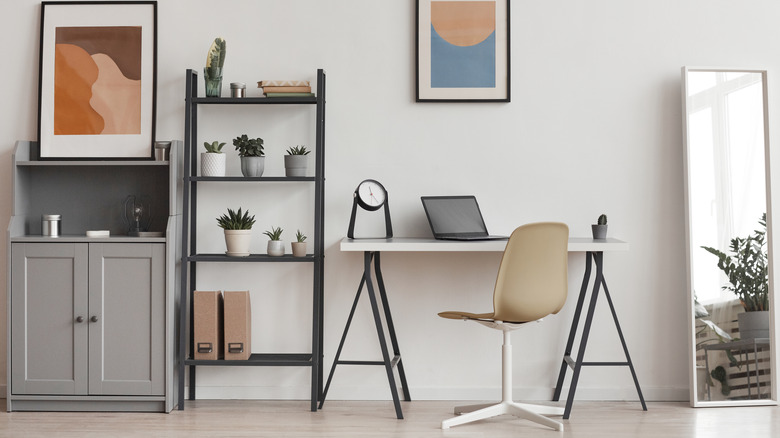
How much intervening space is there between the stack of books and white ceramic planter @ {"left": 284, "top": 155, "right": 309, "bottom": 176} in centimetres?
33

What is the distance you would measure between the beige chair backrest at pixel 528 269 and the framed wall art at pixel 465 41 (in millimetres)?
1020

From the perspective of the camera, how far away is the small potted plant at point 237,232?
3.81 m

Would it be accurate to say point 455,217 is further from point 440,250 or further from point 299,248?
point 299,248

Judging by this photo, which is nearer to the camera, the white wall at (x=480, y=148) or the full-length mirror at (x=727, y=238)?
the full-length mirror at (x=727, y=238)

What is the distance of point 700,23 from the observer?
401 centimetres

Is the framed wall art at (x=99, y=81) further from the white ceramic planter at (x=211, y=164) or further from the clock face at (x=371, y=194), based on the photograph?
the clock face at (x=371, y=194)

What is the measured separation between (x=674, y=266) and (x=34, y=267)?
3501 mm

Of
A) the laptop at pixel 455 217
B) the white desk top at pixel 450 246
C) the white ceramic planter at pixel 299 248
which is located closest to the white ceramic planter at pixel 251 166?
the white ceramic planter at pixel 299 248

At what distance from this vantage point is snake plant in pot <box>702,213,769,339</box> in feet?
12.7

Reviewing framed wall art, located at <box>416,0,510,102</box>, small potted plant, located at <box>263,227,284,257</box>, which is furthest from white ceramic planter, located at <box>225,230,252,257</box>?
framed wall art, located at <box>416,0,510,102</box>

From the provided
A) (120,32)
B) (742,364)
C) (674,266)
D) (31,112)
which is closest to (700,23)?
(674,266)

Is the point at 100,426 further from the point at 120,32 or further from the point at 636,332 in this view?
the point at 636,332

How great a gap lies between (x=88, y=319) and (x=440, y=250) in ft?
6.13

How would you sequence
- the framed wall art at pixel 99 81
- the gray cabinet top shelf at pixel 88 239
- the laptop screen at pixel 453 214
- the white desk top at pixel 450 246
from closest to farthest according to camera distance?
the white desk top at pixel 450 246
the gray cabinet top shelf at pixel 88 239
the laptop screen at pixel 453 214
the framed wall art at pixel 99 81
